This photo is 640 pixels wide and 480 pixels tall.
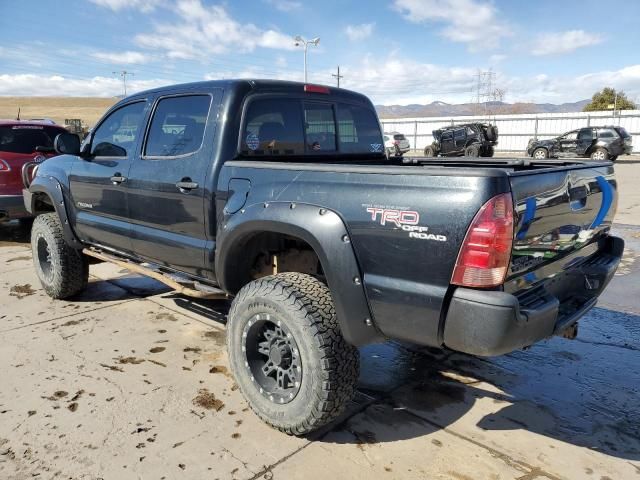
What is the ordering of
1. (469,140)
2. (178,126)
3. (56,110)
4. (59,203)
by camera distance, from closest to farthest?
(178,126)
(59,203)
(469,140)
(56,110)

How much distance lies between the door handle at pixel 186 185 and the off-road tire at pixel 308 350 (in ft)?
2.60

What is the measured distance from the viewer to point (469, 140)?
23266mm

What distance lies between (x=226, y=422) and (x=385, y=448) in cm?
90

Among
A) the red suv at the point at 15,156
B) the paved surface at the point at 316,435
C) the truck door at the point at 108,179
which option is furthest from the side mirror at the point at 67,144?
the red suv at the point at 15,156

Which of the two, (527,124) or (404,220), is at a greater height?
(527,124)

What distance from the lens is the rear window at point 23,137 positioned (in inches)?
301

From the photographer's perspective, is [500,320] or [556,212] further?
[556,212]

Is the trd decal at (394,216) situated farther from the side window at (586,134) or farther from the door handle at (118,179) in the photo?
the side window at (586,134)

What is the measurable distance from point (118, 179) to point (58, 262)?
1.41 m

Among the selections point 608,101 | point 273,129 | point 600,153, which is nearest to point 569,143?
point 600,153

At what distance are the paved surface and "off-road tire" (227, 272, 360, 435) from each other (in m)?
0.16

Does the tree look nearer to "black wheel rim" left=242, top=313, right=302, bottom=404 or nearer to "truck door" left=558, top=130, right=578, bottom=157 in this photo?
"truck door" left=558, top=130, right=578, bottom=157

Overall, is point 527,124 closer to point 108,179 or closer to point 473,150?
point 473,150

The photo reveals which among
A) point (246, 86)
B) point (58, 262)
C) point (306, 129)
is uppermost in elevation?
point (246, 86)
